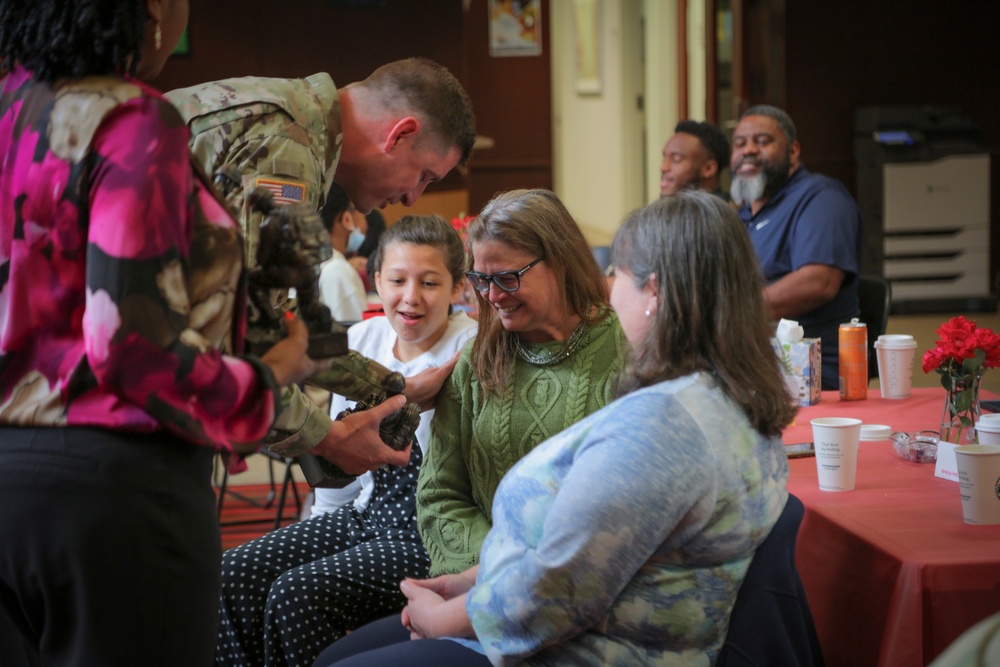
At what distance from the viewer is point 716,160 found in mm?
5062

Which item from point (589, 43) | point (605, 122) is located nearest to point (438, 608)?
point (605, 122)

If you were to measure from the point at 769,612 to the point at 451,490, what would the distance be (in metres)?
0.83

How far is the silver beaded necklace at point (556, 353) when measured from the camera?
2135 mm

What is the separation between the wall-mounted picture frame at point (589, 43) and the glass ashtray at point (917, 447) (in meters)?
9.32

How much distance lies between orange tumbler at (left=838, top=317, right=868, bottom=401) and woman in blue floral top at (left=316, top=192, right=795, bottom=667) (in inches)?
51.3

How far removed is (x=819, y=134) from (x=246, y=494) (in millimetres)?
5520

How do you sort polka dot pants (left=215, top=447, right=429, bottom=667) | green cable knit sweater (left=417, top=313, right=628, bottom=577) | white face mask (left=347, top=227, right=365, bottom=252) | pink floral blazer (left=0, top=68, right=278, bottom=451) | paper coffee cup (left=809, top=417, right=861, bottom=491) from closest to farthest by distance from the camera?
1. pink floral blazer (left=0, top=68, right=278, bottom=451)
2. paper coffee cup (left=809, top=417, right=861, bottom=491)
3. green cable knit sweater (left=417, top=313, right=628, bottom=577)
4. polka dot pants (left=215, top=447, right=429, bottom=667)
5. white face mask (left=347, top=227, right=365, bottom=252)

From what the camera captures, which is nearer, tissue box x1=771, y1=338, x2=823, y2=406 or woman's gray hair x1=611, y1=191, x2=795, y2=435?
woman's gray hair x1=611, y1=191, x2=795, y2=435

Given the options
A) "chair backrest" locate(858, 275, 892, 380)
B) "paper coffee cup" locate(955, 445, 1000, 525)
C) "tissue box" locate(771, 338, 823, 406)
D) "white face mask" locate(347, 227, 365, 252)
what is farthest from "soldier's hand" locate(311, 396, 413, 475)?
"white face mask" locate(347, 227, 365, 252)

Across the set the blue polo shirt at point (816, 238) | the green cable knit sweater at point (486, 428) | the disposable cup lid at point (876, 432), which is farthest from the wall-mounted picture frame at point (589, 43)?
the green cable knit sweater at point (486, 428)

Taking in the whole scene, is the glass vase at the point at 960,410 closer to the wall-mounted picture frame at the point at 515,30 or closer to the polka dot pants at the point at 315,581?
the polka dot pants at the point at 315,581

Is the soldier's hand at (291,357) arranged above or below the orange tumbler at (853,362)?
above

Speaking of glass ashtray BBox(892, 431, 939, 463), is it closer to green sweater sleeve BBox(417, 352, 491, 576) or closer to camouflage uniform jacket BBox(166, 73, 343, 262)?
green sweater sleeve BBox(417, 352, 491, 576)

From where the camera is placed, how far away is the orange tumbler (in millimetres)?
2730
